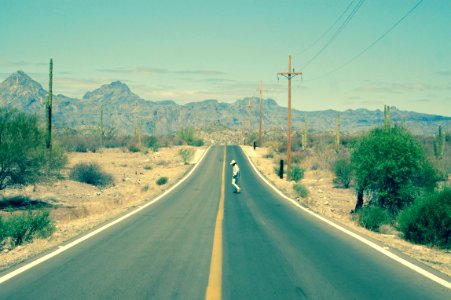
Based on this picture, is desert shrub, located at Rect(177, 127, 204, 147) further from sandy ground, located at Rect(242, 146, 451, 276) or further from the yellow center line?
the yellow center line

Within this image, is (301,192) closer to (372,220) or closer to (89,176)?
(372,220)

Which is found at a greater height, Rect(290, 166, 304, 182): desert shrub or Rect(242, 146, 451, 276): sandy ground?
Rect(290, 166, 304, 182): desert shrub

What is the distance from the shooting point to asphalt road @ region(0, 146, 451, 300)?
6.80 meters

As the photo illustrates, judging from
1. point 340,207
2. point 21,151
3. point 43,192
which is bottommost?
point 340,207

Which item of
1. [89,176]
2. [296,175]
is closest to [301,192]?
[296,175]

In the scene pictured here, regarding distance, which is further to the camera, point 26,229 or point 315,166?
point 315,166

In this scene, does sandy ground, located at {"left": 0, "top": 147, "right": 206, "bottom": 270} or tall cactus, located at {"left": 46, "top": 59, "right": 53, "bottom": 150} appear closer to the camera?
sandy ground, located at {"left": 0, "top": 147, "right": 206, "bottom": 270}

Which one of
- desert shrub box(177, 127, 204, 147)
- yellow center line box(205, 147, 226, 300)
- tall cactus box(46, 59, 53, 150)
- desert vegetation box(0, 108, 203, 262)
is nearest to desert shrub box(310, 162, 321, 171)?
desert vegetation box(0, 108, 203, 262)

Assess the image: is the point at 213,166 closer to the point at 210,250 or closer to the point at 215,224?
the point at 215,224

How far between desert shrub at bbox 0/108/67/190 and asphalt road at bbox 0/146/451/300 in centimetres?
1289

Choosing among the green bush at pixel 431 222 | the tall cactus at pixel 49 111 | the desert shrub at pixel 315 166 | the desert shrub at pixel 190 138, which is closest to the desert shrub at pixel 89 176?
the tall cactus at pixel 49 111

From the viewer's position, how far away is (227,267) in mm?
8336

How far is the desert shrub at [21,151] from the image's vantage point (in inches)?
946

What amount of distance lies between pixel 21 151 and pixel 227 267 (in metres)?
19.6
